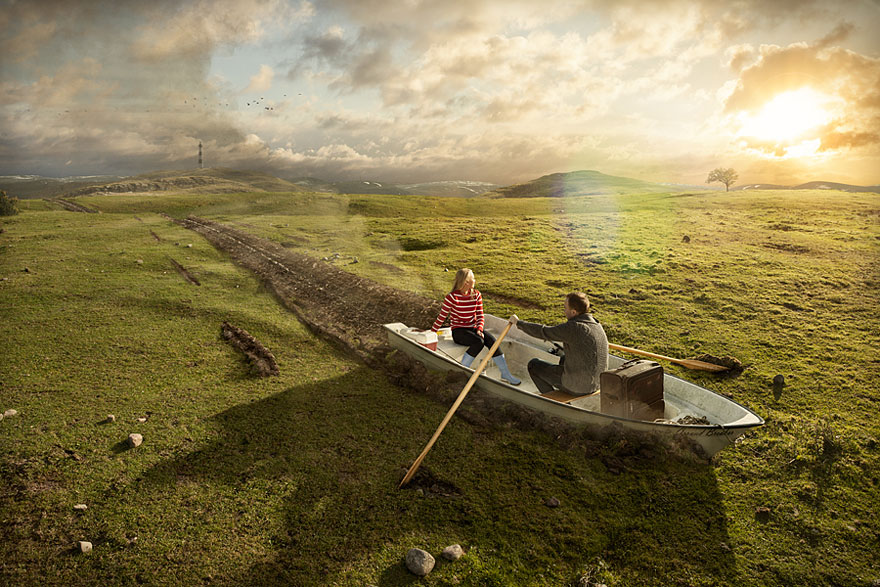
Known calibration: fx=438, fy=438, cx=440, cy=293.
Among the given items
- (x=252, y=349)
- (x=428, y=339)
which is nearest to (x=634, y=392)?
(x=428, y=339)

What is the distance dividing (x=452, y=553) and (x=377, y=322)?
950 centimetres

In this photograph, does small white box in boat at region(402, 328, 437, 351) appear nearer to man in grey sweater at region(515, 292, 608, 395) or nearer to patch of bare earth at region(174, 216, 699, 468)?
patch of bare earth at region(174, 216, 699, 468)

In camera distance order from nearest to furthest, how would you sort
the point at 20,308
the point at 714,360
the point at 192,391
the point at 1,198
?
the point at 192,391
the point at 714,360
the point at 20,308
the point at 1,198

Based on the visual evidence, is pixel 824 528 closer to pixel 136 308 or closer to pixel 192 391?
pixel 192 391

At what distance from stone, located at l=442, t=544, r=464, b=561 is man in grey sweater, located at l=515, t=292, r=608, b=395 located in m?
3.84

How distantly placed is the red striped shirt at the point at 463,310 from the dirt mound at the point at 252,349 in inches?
169

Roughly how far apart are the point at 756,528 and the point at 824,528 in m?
0.90

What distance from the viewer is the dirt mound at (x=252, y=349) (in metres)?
10.7

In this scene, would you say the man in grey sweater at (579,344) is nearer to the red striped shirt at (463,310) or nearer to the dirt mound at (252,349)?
the red striped shirt at (463,310)

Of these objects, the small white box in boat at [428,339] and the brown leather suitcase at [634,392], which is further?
the small white box in boat at [428,339]

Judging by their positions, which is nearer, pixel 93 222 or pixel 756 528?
pixel 756 528

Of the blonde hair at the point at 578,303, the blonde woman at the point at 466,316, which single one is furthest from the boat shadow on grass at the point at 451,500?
the blonde hair at the point at 578,303

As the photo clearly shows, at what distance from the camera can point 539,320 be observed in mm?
14914

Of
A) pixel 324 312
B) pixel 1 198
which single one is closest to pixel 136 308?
pixel 324 312
